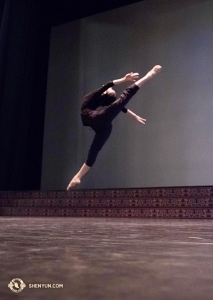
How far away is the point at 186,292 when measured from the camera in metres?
0.27

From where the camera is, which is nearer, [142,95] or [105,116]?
[105,116]

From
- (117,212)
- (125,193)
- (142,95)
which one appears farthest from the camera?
(142,95)

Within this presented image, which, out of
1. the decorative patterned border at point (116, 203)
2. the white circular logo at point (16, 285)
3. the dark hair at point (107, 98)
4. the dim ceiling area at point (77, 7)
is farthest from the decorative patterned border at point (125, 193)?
the dim ceiling area at point (77, 7)

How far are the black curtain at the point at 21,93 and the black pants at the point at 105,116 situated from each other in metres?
1.54

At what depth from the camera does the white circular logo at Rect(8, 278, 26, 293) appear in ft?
0.92

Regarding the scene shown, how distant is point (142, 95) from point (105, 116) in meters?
1.63

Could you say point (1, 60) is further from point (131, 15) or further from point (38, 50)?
point (131, 15)

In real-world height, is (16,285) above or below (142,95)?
below

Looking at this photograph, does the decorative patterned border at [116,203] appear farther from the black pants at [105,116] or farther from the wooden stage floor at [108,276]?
the wooden stage floor at [108,276]

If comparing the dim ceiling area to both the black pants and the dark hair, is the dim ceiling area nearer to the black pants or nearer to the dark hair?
the dark hair

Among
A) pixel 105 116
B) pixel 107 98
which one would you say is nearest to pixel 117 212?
pixel 105 116

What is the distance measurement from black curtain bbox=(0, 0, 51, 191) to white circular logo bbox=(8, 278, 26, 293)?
160 inches

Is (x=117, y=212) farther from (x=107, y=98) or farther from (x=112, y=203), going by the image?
(x=107, y=98)

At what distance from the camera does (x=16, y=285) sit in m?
0.29
